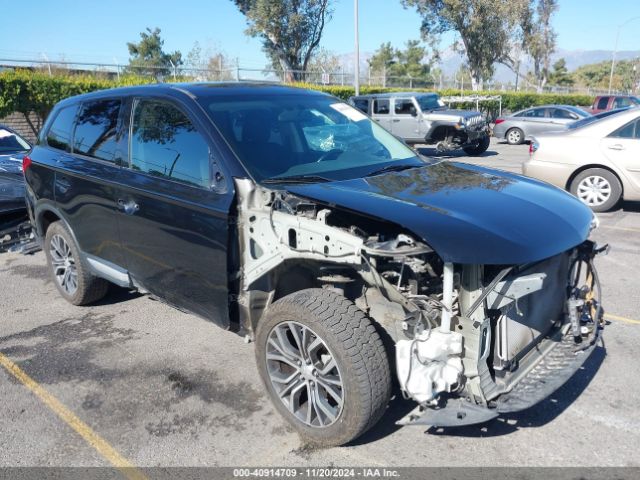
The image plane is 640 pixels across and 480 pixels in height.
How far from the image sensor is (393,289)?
277 cm

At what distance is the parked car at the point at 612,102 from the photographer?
2212 cm

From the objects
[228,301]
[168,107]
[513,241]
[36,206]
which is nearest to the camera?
[513,241]

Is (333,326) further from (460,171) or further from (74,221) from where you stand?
(74,221)

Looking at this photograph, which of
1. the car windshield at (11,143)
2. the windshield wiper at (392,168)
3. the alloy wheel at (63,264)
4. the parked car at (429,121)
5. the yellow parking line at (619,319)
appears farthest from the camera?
the parked car at (429,121)

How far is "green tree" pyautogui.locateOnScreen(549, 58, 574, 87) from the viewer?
73.1 m

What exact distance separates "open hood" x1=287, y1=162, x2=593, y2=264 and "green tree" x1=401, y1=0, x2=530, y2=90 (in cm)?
3629

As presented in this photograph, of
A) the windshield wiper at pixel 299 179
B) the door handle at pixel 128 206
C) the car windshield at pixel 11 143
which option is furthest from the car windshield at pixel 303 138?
the car windshield at pixel 11 143

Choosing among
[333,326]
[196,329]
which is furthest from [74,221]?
[333,326]

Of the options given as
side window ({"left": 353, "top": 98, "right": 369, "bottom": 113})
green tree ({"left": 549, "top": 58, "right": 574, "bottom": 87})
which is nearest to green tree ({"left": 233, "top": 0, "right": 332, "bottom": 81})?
side window ({"left": 353, "top": 98, "right": 369, "bottom": 113})

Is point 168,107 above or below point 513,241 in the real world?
above

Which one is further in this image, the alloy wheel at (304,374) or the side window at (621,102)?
the side window at (621,102)

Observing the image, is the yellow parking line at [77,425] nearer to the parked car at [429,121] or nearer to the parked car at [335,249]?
the parked car at [335,249]

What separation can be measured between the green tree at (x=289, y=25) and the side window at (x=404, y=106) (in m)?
19.4

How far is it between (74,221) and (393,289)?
9.82ft
